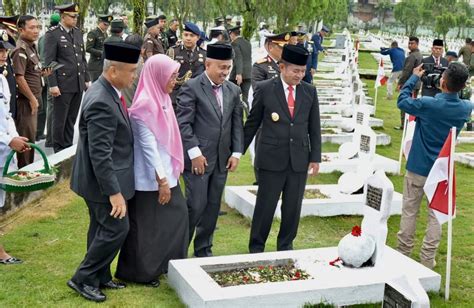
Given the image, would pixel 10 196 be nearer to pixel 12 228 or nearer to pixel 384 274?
pixel 12 228

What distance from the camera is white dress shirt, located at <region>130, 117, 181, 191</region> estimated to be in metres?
4.80

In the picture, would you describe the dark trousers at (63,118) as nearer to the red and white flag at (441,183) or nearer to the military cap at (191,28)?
the military cap at (191,28)

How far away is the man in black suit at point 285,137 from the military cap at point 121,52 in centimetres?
154

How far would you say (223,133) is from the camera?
5621 mm

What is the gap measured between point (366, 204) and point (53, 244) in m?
2.86

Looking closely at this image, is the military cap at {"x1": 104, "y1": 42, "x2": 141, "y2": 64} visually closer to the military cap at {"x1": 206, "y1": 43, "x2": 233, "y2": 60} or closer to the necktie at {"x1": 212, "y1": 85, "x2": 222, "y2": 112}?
the military cap at {"x1": 206, "y1": 43, "x2": 233, "y2": 60}

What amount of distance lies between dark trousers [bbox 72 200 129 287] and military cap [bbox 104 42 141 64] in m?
1.00

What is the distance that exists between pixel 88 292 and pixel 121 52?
5.65ft

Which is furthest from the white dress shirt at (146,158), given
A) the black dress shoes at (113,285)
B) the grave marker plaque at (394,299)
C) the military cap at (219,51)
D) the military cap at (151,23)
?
the military cap at (151,23)

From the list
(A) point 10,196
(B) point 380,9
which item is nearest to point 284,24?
(A) point 10,196

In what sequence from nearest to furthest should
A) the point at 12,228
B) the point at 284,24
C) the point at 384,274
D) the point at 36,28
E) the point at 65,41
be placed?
the point at 384,274, the point at 12,228, the point at 36,28, the point at 65,41, the point at 284,24

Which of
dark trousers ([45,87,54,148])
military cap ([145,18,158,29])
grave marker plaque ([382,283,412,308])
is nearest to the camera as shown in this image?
grave marker plaque ([382,283,412,308])

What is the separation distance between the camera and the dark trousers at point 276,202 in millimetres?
5832

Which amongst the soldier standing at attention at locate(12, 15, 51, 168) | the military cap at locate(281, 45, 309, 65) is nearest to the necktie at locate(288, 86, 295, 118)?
the military cap at locate(281, 45, 309, 65)
